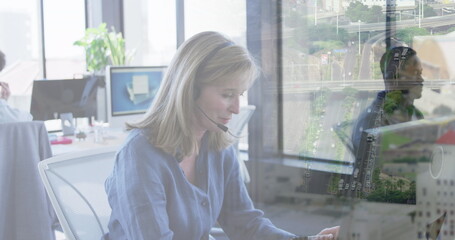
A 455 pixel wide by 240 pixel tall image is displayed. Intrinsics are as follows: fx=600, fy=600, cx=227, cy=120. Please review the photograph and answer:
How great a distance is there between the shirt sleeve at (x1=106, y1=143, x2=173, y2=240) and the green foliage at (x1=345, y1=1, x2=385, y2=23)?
0.44 meters

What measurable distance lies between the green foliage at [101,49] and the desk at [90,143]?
49 cm

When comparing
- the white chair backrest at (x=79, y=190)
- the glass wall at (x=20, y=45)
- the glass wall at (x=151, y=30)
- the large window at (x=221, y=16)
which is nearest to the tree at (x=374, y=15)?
the white chair backrest at (x=79, y=190)

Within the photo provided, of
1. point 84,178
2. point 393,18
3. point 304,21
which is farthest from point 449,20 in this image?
point 304,21

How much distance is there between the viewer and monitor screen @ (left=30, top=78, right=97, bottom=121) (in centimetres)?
269

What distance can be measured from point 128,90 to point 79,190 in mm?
1812

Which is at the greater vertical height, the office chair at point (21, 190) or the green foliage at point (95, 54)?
the green foliage at point (95, 54)

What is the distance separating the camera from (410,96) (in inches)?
29.8

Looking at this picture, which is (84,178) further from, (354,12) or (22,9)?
(22,9)

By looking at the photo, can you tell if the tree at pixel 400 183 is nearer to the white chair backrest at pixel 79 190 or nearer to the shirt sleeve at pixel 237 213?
the shirt sleeve at pixel 237 213

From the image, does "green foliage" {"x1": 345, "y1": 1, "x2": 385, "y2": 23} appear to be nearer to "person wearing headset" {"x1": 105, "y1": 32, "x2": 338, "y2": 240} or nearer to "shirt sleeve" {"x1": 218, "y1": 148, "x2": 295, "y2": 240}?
"person wearing headset" {"x1": 105, "y1": 32, "x2": 338, "y2": 240}

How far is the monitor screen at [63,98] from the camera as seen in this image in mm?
2691

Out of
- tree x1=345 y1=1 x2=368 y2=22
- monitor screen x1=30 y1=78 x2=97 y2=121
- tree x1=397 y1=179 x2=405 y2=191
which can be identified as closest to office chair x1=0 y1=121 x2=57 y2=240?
monitor screen x1=30 y1=78 x2=97 y2=121

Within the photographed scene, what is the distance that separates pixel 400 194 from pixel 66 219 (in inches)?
23.5

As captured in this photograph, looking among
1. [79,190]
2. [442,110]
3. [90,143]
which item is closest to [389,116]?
[442,110]
